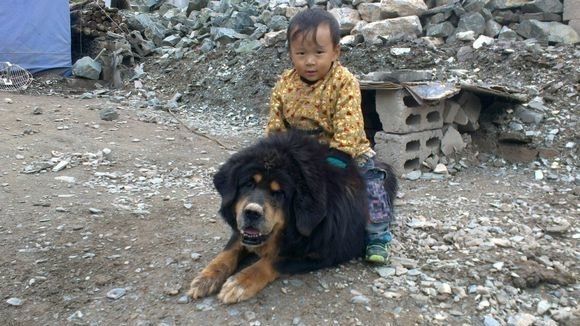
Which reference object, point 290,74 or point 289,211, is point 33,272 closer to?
point 289,211

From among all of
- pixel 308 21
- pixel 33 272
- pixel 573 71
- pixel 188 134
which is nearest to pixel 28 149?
pixel 188 134

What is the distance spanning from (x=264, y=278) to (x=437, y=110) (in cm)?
376

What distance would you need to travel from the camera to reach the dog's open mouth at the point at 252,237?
2.77m

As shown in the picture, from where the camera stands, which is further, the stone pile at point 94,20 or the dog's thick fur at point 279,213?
the stone pile at point 94,20

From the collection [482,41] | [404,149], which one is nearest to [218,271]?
[404,149]

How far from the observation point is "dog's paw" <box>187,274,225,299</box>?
288cm

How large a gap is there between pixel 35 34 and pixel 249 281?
9.98 m

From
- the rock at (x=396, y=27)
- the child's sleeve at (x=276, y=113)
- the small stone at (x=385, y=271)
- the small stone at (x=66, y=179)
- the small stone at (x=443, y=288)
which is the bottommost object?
the small stone at (x=66, y=179)

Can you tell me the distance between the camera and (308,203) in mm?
2926

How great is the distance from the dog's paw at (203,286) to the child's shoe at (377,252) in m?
0.95

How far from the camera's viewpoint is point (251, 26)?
1171 cm

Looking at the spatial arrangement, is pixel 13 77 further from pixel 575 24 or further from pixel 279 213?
pixel 575 24

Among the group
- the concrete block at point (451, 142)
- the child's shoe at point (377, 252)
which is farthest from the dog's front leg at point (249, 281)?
the concrete block at point (451, 142)

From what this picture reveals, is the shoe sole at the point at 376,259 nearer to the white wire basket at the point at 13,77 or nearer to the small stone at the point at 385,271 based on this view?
the small stone at the point at 385,271
